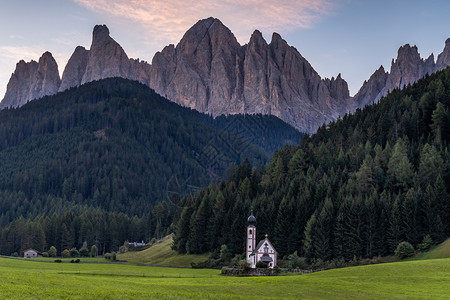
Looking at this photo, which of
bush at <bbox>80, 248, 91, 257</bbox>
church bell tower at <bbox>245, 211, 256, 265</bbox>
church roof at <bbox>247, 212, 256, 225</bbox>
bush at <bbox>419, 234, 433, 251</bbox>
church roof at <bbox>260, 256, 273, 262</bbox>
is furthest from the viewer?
bush at <bbox>80, 248, 91, 257</bbox>

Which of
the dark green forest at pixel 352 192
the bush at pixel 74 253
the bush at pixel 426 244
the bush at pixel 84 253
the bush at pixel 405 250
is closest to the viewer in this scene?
the bush at pixel 405 250

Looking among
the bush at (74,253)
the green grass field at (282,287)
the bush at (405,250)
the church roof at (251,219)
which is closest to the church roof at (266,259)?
the church roof at (251,219)

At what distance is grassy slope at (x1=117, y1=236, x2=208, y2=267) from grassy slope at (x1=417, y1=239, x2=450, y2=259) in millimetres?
45648

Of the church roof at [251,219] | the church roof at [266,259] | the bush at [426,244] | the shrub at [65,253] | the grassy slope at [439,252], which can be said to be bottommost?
the shrub at [65,253]

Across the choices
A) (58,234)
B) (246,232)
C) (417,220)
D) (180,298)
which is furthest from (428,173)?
(58,234)

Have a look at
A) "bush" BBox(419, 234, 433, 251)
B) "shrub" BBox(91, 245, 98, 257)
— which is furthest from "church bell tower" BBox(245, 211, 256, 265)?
"shrub" BBox(91, 245, 98, 257)

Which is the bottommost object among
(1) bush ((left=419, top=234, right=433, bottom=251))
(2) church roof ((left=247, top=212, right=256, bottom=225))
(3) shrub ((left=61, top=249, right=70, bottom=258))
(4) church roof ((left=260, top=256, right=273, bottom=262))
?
(3) shrub ((left=61, top=249, right=70, bottom=258))

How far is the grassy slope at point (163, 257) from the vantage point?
109 meters

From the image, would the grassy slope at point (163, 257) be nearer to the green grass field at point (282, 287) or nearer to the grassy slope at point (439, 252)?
the grassy slope at point (439, 252)

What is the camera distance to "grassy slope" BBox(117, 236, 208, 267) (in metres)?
109

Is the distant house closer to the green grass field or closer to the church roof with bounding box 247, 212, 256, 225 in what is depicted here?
the church roof with bounding box 247, 212, 256, 225

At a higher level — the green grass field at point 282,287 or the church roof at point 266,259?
the church roof at point 266,259

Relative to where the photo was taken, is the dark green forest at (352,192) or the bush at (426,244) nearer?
the bush at (426,244)

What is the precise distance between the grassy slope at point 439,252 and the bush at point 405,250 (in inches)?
72.7
